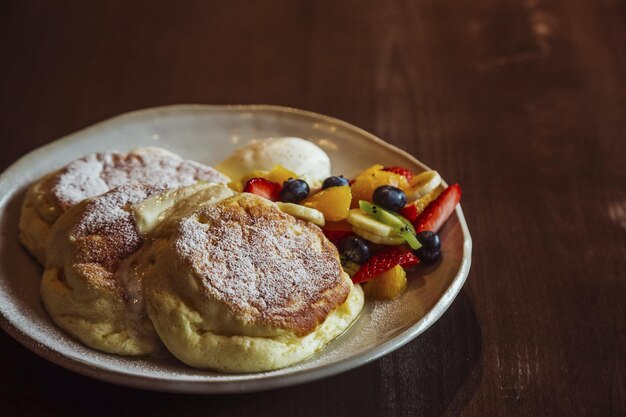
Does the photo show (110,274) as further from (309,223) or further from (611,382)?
(611,382)

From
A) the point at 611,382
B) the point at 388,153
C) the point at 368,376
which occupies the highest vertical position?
the point at 388,153

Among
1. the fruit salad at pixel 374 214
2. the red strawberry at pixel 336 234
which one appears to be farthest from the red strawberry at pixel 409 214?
the red strawberry at pixel 336 234

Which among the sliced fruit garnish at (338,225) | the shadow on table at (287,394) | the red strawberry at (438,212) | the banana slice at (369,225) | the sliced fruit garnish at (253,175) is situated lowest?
the shadow on table at (287,394)

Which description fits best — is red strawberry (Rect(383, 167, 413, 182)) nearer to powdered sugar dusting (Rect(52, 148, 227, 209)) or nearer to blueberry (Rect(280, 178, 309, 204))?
blueberry (Rect(280, 178, 309, 204))

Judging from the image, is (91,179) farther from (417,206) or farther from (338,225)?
(417,206)

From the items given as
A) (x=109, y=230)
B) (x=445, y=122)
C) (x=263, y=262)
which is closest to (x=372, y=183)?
(x=263, y=262)

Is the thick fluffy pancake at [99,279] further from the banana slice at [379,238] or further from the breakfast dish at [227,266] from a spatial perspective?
the banana slice at [379,238]

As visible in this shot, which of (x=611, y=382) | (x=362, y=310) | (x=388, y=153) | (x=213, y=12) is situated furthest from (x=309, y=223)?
(x=213, y=12)
